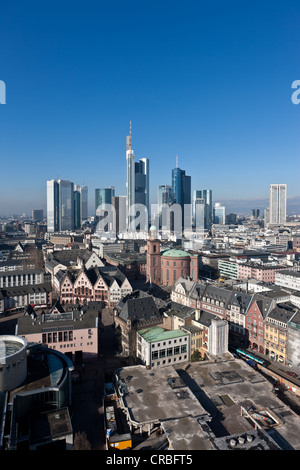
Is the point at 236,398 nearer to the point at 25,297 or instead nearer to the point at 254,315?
the point at 254,315

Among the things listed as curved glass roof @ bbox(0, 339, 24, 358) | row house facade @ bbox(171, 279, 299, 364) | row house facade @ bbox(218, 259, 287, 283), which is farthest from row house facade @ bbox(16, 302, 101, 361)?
row house facade @ bbox(218, 259, 287, 283)

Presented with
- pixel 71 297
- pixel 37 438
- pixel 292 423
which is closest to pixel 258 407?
pixel 292 423

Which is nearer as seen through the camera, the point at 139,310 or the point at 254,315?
the point at 139,310

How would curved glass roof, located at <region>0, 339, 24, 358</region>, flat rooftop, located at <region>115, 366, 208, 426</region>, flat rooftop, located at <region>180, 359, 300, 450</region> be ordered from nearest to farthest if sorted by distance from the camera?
flat rooftop, located at <region>180, 359, 300, 450</region>
flat rooftop, located at <region>115, 366, 208, 426</region>
curved glass roof, located at <region>0, 339, 24, 358</region>

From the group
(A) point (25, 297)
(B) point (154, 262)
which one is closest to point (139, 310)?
(A) point (25, 297)

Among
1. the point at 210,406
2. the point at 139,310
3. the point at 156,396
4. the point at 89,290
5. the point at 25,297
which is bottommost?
the point at 210,406

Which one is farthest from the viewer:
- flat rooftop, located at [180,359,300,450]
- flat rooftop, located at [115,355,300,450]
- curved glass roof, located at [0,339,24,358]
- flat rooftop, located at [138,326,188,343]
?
flat rooftop, located at [138,326,188,343]

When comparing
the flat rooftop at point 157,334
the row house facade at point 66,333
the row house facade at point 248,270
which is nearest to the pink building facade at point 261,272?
the row house facade at point 248,270

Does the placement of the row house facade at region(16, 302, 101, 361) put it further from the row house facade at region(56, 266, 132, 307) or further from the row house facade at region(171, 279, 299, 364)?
the row house facade at region(56, 266, 132, 307)

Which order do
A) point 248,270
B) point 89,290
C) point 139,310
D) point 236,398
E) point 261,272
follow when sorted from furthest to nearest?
1. point 248,270
2. point 261,272
3. point 89,290
4. point 139,310
5. point 236,398

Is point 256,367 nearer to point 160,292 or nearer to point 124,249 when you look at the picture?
point 160,292

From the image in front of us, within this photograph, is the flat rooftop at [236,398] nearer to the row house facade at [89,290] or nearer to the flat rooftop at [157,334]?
the flat rooftop at [157,334]
